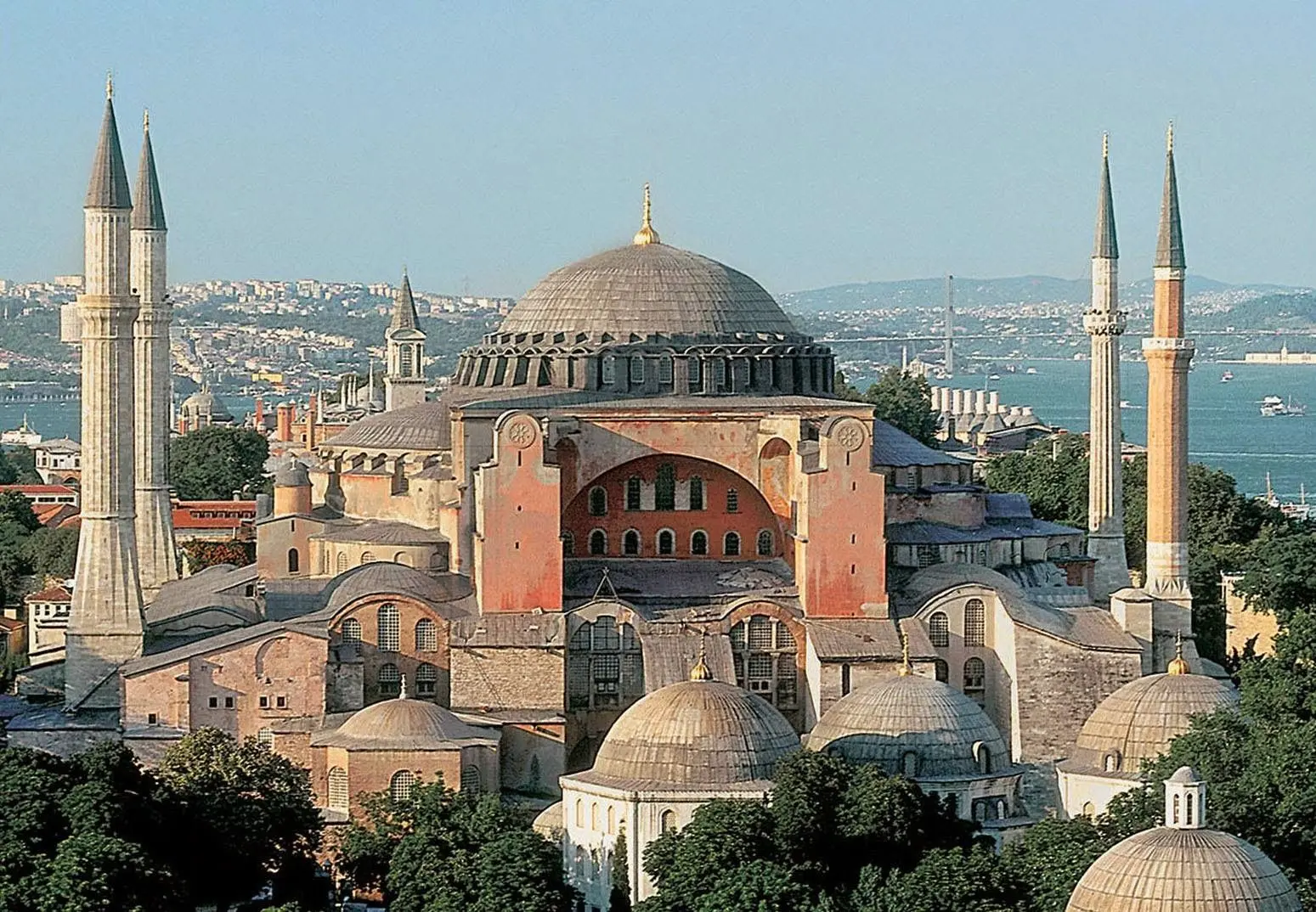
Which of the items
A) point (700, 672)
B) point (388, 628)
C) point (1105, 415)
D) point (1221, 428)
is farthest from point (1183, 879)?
point (1221, 428)

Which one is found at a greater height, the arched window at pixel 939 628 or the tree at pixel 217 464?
the tree at pixel 217 464

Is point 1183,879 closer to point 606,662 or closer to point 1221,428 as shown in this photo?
point 606,662

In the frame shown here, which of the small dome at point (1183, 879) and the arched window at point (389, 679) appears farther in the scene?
the arched window at point (389, 679)

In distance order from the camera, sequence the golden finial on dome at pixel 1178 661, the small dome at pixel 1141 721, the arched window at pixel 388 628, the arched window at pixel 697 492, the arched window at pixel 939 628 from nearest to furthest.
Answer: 1. the small dome at pixel 1141 721
2. the golden finial on dome at pixel 1178 661
3. the arched window at pixel 388 628
4. the arched window at pixel 939 628
5. the arched window at pixel 697 492

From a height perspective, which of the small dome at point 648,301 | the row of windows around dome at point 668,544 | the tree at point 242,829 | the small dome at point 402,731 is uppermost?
the small dome at point 648,301

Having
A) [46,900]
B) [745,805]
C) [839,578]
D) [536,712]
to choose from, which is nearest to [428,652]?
[536,712]

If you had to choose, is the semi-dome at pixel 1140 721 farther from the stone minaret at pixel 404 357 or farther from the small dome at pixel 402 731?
the stone minaret at pixel 404 357

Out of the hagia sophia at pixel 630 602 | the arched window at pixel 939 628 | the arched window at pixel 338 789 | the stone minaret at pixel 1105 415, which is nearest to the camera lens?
the hagia sophia at pixel 630 602

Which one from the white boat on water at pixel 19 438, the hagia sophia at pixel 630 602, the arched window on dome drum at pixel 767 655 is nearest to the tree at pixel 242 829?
the hagia sophia at pixel 630 602
